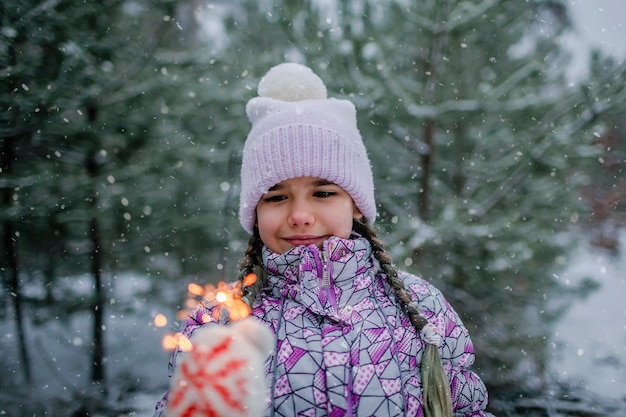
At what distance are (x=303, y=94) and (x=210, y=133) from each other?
3.94 metres

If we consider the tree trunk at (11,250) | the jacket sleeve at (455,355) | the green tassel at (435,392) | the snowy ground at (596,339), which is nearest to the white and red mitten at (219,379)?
the green tassel at (435,392)

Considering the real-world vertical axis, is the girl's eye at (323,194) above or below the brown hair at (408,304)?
above

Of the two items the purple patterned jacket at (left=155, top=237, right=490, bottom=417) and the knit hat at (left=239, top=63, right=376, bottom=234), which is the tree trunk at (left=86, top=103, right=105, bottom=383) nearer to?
the knit hat at (left=239, top=63, right=376, bottom=234)

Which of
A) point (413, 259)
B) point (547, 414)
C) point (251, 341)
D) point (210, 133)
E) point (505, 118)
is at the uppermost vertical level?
point (210, 133)

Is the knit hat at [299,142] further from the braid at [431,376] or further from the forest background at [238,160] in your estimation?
the forest background at [238,160]

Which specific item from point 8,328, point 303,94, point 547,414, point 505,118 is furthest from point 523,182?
point 8,328

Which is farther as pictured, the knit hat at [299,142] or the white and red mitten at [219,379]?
the knit hat at [299,142]

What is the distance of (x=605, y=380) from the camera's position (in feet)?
16.1

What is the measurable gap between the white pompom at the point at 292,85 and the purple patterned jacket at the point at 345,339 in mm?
731

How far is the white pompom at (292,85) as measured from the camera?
199cm

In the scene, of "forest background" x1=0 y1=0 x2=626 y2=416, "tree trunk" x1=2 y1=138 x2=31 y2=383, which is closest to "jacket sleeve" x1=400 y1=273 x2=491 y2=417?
"forest background" x1=0 y1=0 x2=626 y2=416

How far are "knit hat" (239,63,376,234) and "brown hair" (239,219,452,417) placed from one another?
101 millimetres

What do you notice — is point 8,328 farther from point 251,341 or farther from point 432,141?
point 432,141

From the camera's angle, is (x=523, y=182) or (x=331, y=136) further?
(x=523, y=182)
